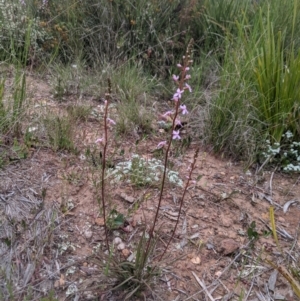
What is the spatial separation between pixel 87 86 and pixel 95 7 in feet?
3.24

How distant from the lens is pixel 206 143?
2.83 metres

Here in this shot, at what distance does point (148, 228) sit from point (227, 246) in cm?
39

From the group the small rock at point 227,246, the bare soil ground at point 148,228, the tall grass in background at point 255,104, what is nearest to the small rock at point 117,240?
the bare soil ground at point 148,228

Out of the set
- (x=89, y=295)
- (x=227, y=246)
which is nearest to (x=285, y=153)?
(x=227, y=246)

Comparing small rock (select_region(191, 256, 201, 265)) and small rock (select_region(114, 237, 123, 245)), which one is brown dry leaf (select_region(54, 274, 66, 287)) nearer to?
small rock (select_region(114, 237, 123, 245))

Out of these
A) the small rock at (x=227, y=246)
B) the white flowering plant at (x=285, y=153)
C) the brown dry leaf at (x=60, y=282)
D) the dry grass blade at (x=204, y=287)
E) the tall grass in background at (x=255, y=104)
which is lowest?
the brown dry leaf at (x=60, y=282)

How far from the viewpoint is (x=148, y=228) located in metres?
2.10

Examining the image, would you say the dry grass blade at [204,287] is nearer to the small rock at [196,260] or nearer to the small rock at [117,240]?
the small rock at [196,260]

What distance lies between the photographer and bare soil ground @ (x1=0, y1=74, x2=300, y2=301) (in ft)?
6.09

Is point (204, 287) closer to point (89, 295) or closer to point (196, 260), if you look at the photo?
point (196, 260)

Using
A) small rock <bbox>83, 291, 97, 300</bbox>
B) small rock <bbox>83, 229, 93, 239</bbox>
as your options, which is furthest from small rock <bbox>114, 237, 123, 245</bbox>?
small rock <bbox>83, 291, 97, 300</bbox>

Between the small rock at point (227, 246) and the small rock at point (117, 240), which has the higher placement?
the small rock at point (227, 246)

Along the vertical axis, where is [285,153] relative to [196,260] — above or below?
above

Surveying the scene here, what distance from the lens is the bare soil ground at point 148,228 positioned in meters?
1.86
